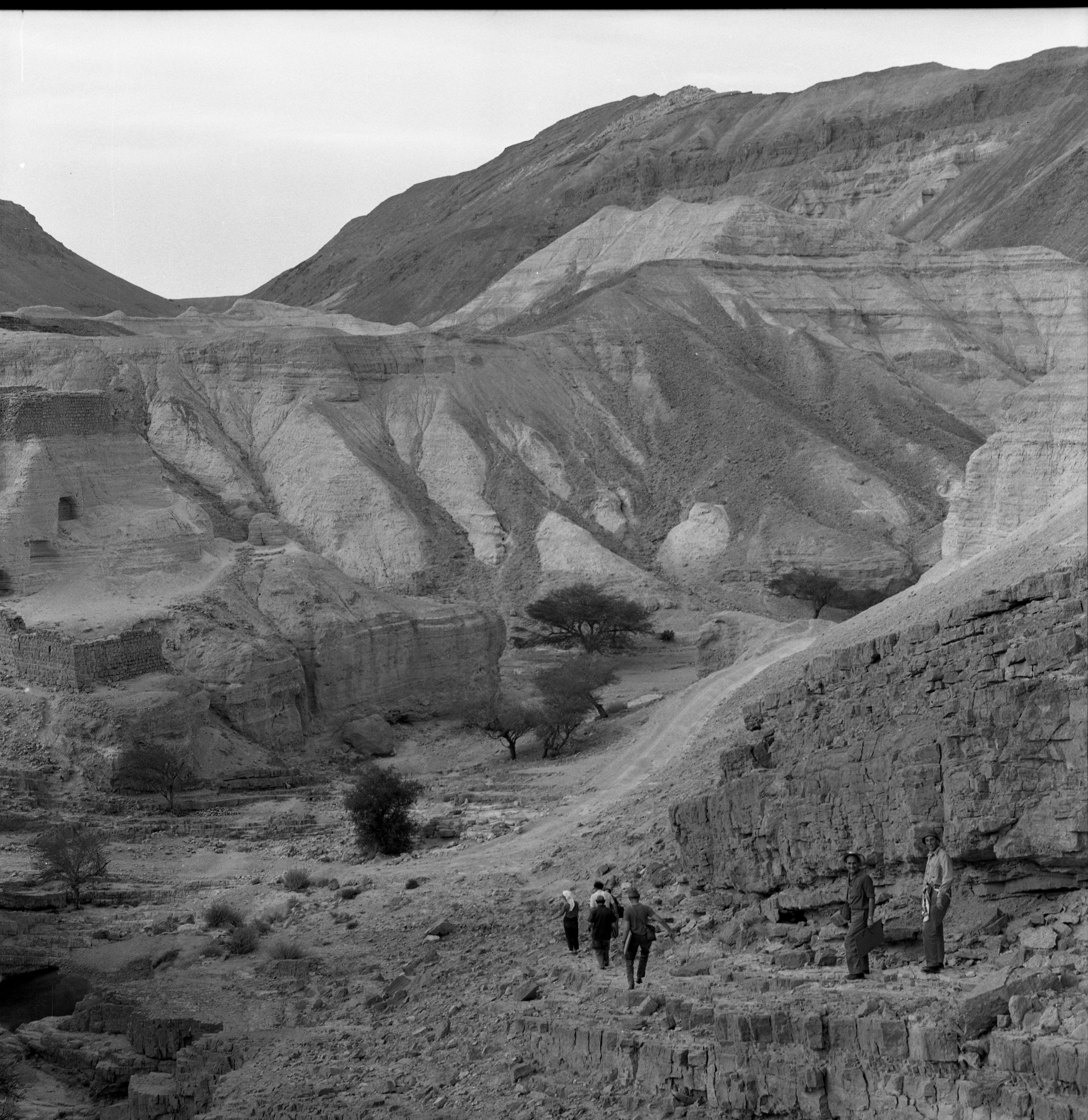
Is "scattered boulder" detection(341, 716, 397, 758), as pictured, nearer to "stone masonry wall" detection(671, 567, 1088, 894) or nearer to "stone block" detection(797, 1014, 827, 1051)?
"stone masonry wall" detection(671, 567, 1088, 894)

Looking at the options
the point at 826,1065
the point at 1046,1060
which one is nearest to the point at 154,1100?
the point at 826,1065

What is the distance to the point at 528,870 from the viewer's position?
2222cm

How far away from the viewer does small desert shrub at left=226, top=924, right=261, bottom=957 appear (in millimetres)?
20781

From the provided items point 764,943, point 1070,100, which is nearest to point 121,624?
point 764,943

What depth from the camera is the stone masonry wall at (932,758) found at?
11.8 meters

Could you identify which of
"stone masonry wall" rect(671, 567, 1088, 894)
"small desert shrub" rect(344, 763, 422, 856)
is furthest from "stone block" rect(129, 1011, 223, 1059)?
"small desert shrub" rect(344, 763, 422, 856)

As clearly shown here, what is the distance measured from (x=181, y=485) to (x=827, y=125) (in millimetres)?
95308

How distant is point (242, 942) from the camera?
2083 centimetres

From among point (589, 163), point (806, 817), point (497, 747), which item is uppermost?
point (589, 163)

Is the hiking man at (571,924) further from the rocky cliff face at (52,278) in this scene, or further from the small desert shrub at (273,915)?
the rocky cliff face at (52,278)

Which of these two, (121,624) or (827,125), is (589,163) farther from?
(121,624)

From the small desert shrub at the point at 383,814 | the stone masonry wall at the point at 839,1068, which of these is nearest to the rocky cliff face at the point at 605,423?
the small desert shrub at the point at 383,814

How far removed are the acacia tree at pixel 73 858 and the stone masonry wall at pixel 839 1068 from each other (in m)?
12.7

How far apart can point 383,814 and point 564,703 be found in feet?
34.7
